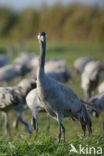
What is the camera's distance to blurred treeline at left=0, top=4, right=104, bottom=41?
39.8 m

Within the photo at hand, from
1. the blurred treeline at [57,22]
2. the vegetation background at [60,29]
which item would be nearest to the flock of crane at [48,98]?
the vegetation background at [60,29]

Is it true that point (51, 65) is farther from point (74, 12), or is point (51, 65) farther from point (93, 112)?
point (74, 12)

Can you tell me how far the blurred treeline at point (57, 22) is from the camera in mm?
39844

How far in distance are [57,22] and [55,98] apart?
35099 millimetres

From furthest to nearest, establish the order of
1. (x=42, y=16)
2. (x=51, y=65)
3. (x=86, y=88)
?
(x=42, y=16) → (x=51, y=65) → (x=86, y=88)

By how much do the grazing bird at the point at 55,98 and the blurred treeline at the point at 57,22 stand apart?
102 ft

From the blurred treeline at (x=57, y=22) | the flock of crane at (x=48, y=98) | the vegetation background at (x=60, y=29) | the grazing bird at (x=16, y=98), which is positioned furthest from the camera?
the blurred treeline at (x=57, y=22)

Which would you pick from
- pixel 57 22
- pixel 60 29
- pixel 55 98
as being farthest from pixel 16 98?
pixel 57 22

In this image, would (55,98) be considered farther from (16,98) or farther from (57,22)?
(57,22)

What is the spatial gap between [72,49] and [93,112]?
23135mm

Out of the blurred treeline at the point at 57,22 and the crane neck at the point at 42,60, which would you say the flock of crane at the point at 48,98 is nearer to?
the crane neck at the point at 42,60

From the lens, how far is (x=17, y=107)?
33.9ft

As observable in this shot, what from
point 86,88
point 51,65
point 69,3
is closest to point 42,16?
point 69,3

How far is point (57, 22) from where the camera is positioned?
4241cm
